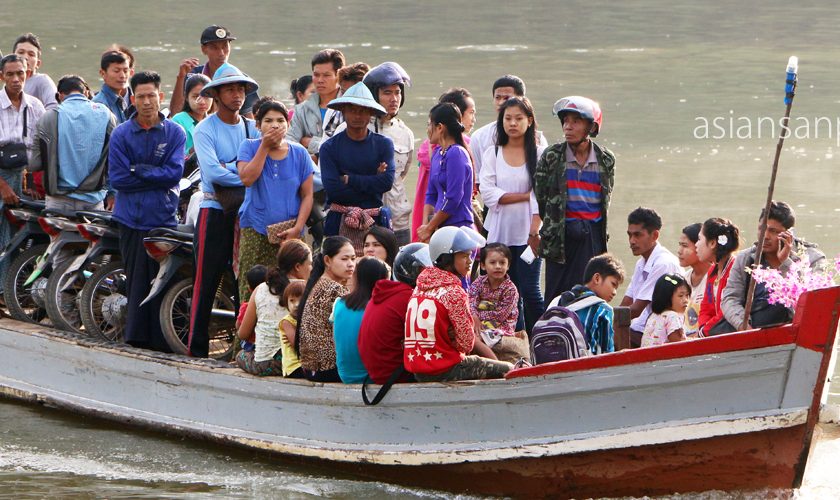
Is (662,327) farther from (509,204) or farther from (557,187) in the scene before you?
(509,204)

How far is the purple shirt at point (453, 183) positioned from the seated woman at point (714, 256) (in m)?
1.36

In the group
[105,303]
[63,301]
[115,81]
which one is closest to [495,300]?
[105,303]

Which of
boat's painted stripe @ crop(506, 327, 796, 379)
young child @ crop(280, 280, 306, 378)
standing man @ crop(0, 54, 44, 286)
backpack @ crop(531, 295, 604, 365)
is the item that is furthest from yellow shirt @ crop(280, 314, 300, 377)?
standing man @ crop(0, 54, 44, 286)

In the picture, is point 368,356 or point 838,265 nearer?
point 838,265

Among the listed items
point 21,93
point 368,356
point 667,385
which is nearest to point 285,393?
point 368,356

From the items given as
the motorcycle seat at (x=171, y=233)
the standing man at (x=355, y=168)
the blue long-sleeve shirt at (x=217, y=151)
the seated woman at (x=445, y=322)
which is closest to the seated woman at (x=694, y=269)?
the seated woman at (x=445, y=322)

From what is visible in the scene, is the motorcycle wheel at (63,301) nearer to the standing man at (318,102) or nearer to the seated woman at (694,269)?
the standing man at (318,102)

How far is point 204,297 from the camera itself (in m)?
7.83

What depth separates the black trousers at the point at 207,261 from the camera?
7.80 meters

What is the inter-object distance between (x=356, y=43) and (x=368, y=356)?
1811 cm

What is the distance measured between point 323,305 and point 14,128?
10.2ft

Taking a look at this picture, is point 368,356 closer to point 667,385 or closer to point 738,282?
point 667,385

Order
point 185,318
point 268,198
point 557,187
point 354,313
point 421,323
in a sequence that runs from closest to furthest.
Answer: point 421,323 → point 354,313 → point 268,198 → point 557,187 → point 185,318

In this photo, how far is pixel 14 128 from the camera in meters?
8.91
